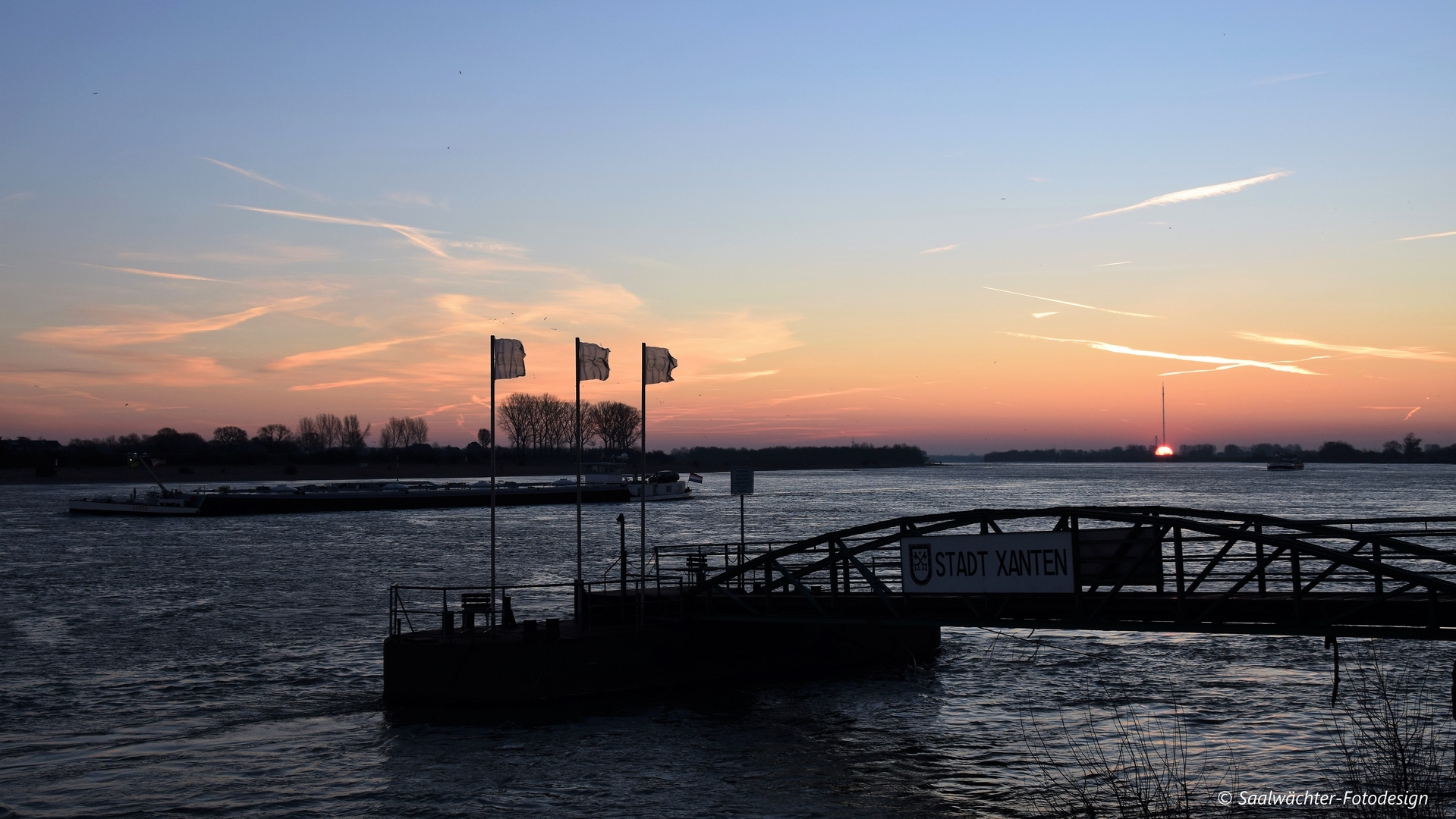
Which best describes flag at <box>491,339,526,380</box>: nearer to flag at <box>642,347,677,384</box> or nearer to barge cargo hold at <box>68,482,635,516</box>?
flag at <box>642,347,677,384</box>

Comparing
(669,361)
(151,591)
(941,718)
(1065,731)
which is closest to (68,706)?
(669,361)

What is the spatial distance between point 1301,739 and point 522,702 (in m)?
16.1

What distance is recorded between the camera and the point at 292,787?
739 inches

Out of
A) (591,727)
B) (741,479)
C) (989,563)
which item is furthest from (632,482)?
(989,563)

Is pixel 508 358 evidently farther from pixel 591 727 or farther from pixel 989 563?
pixel 989 563

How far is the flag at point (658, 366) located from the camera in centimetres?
2734

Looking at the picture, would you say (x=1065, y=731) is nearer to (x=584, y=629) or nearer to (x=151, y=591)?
(x=584, y=629)

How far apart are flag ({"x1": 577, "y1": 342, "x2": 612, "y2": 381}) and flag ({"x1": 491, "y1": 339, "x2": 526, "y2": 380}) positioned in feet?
4.59

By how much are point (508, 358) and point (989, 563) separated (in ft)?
41.5

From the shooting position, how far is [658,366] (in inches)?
1089

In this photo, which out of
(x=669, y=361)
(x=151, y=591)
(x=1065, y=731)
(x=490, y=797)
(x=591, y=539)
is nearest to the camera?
(x=490, y=797)

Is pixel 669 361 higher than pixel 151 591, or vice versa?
pixel 669 361

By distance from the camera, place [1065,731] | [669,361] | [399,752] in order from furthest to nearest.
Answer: [669,361] < [1065,731] < [399,752]

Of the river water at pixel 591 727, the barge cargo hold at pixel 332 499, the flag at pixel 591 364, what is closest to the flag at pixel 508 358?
the flag at pixel 591 364
